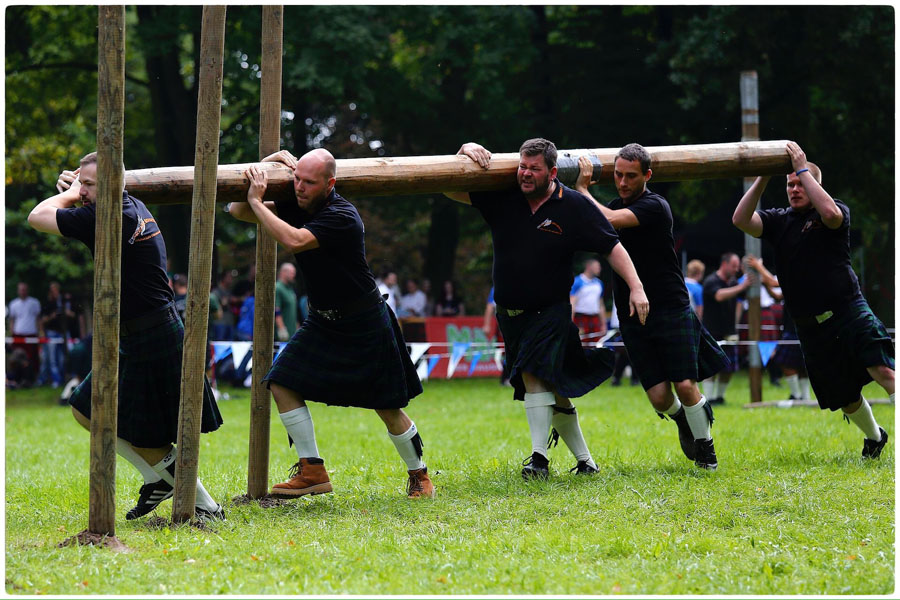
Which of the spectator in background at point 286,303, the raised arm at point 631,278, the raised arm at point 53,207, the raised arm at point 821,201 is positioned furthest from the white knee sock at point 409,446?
the spectator in background at point 286,303

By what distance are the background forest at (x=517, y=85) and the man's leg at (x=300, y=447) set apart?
32.8 ft

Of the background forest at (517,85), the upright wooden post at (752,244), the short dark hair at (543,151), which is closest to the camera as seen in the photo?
the short dark hair at (543,151)

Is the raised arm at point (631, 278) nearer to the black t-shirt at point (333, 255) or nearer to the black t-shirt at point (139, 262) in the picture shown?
the black t-shirt at point (333, 255)

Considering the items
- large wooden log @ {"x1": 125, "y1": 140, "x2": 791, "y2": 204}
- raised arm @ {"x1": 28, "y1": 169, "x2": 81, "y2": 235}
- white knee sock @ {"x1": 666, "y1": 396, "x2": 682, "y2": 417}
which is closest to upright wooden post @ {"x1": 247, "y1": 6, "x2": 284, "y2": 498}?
large wooden log @ {"x1": 125, "y1": 140, "x2": 791, "y2": 204}

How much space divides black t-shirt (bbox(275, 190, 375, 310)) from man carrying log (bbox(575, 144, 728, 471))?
1.44 metres

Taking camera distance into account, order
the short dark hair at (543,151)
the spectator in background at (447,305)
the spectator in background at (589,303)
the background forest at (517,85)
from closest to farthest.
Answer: the short dark hair at (543,151) → the spectator in background at (589,303) → the background forest at (517,85) → the spectator in background at (447,305)

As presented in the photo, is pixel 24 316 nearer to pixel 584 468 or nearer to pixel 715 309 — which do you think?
pixel 715 309

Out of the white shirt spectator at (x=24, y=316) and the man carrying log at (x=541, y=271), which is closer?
the man carrying log at (x=541, y=271)

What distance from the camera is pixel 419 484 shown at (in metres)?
5.20

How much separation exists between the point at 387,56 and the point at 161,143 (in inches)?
143

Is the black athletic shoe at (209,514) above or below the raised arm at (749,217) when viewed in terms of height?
below

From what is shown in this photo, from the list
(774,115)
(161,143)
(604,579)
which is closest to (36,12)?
(161,143)

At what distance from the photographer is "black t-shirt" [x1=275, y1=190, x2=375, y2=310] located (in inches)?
186

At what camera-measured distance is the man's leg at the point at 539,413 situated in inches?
216
